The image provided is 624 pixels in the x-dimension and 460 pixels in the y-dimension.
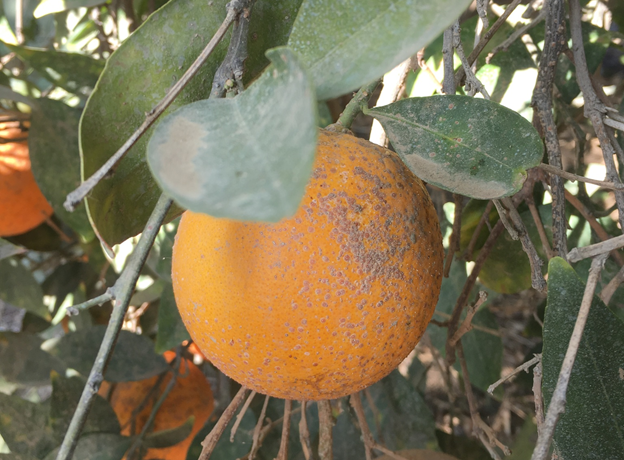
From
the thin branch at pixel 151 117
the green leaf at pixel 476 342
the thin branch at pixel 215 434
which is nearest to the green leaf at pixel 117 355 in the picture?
the thin branch at pixel 215 434

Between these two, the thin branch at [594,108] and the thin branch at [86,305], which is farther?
the thin branch at [594,108]

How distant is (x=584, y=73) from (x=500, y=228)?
0.67ft

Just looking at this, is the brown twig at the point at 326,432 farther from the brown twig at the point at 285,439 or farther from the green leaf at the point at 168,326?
the green leaf at the point at 168,326

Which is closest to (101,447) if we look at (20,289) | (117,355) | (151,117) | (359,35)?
(117,355)

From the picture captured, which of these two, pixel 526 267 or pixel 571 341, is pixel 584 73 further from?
pixel 571 341

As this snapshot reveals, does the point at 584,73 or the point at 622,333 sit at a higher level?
the point at 584,73

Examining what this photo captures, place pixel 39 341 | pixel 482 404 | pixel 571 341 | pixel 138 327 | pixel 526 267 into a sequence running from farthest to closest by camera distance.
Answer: pixel 482 404 → pixel 138 327 → pixel 39 341 → pixel 526 267 → pixel 571 341

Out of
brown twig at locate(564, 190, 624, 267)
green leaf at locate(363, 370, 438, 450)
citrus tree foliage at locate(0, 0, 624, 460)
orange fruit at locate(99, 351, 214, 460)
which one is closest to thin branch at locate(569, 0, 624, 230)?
citrus tree foliage at locate(0, 0, 624, 460)

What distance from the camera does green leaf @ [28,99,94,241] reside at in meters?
0.92

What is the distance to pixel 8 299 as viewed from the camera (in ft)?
3.64

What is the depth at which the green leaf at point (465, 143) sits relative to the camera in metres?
0.44

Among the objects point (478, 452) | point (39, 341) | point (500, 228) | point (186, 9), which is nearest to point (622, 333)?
point (500, 228)

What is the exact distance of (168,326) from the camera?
3.05 ft

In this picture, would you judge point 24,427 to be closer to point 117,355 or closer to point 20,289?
point 117,355
